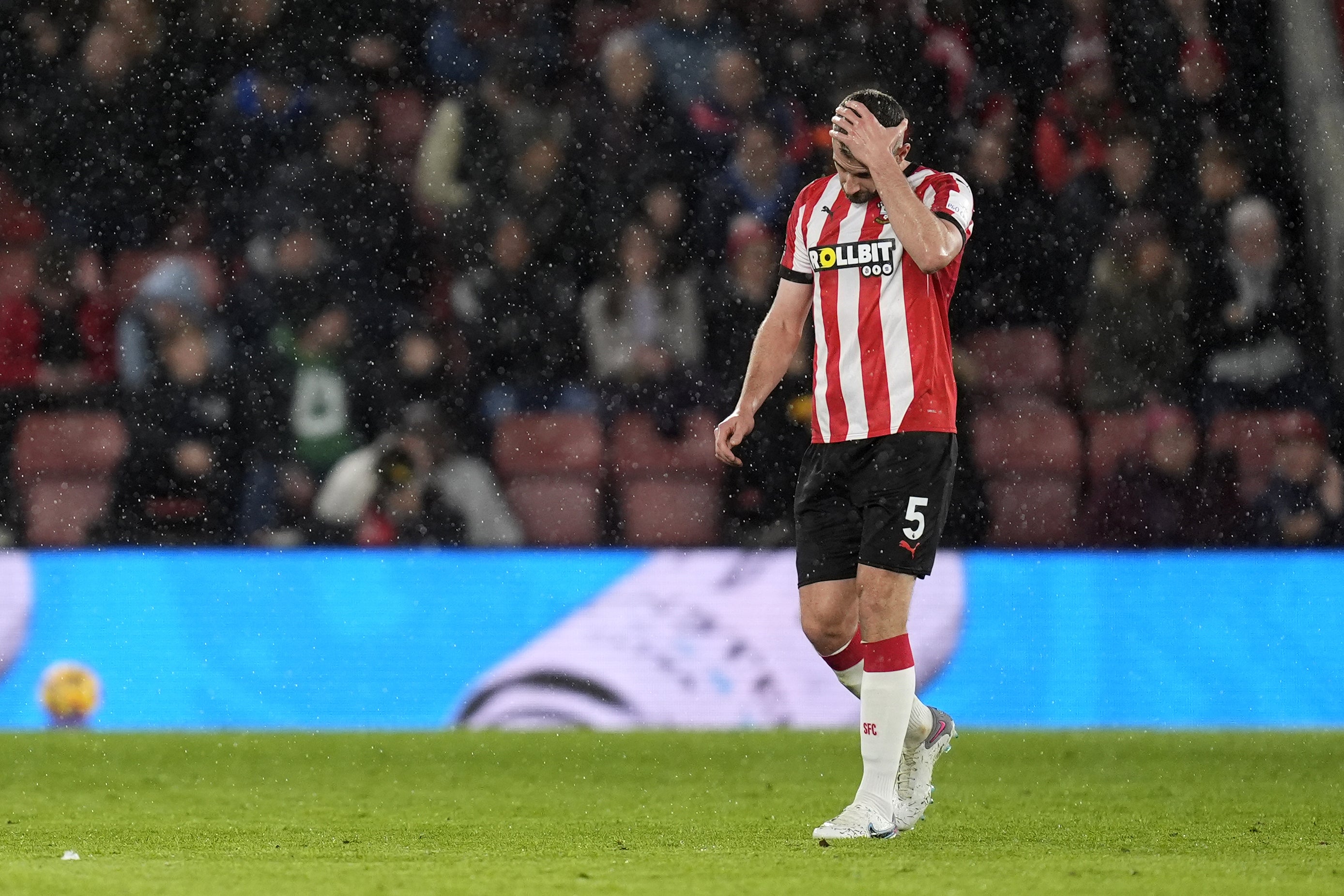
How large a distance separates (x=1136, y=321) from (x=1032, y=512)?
104 centimetres

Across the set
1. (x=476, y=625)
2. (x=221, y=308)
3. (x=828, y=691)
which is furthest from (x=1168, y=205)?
(x=221, y=308)

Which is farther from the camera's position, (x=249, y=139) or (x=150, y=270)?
(x=249, y=139)

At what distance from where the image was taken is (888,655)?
4137 millimetres

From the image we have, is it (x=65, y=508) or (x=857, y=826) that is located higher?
(x=857, y=826)

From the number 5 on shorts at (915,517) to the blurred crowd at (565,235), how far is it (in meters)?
3.52

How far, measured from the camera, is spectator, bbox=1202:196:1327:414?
804cm

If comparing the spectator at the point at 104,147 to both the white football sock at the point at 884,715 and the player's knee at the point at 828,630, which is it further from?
the white football sock at the point at 884,715

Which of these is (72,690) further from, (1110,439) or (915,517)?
(1110,439)

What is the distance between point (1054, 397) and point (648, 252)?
1.91m

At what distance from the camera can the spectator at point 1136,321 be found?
320 inches

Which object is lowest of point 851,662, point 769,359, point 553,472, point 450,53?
point 553,472

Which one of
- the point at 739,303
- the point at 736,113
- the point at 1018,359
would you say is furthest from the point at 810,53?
the point at 1018,359

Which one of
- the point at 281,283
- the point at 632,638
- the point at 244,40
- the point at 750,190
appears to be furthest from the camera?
the point at 244,40

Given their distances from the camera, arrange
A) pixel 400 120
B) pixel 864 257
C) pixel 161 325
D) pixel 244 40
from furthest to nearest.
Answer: pixel 244 40 → pixel 400 120 → pixel 161 325 → pixel 864 257
